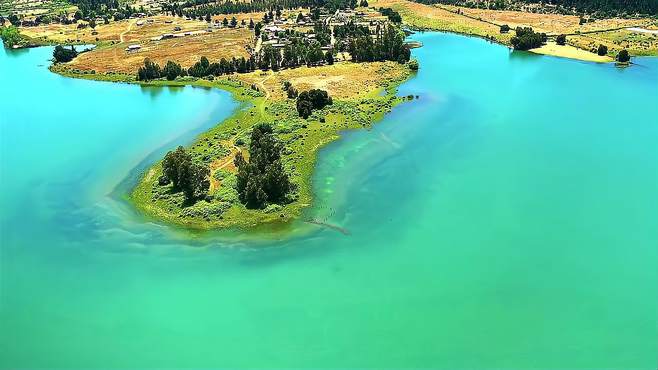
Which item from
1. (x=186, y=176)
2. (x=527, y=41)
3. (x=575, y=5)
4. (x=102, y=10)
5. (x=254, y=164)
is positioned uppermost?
(x=102, y=10)

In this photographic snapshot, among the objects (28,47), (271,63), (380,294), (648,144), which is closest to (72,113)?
(271,63)

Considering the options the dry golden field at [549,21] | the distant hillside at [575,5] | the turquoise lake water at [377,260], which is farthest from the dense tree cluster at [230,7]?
the turquoise lake water at [377,260]

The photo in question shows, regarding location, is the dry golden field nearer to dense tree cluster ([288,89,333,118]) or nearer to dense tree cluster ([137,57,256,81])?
dense tree cluster ([137,57,256,81])

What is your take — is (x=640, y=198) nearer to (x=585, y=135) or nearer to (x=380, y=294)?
(x=585, y=135)

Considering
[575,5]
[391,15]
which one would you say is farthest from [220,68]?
[575,5]

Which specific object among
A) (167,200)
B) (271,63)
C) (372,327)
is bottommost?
(372,327)

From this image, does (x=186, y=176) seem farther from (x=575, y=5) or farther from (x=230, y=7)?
(x=575, y=5)
